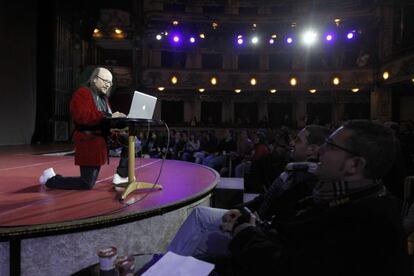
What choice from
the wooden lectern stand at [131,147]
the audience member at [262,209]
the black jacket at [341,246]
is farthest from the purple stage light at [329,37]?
the black jacket at [341,246]

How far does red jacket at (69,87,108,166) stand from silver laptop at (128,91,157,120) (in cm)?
30

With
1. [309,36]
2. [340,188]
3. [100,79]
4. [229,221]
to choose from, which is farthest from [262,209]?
[309,36]

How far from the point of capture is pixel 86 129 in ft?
8.96

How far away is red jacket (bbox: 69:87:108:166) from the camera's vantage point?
106 inches

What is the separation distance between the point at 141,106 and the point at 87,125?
18.8 inches

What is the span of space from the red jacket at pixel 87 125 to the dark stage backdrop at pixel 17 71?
23.0 feet

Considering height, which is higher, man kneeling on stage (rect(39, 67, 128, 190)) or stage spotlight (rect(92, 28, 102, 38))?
stage spotlight (rect(92, 28, 102, 38))

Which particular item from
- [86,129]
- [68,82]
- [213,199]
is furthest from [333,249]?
[68,82]

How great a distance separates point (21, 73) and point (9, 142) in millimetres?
1919

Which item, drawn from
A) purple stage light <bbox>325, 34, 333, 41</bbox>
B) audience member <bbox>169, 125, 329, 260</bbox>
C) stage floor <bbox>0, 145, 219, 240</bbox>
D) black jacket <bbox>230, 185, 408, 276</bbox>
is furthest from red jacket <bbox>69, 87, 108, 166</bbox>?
purple stage light <bbox>325, 34, 333, 41</bbox>

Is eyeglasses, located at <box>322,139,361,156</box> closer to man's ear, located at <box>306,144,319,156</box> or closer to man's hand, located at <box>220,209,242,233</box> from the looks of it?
man's hand, located at <box>220,209,242,233</box>

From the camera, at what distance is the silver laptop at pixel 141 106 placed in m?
2.58

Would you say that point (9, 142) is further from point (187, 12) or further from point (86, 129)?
point (187, 12)

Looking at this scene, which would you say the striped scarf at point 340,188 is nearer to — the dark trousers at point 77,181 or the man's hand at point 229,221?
the man's hand at point 229,221
